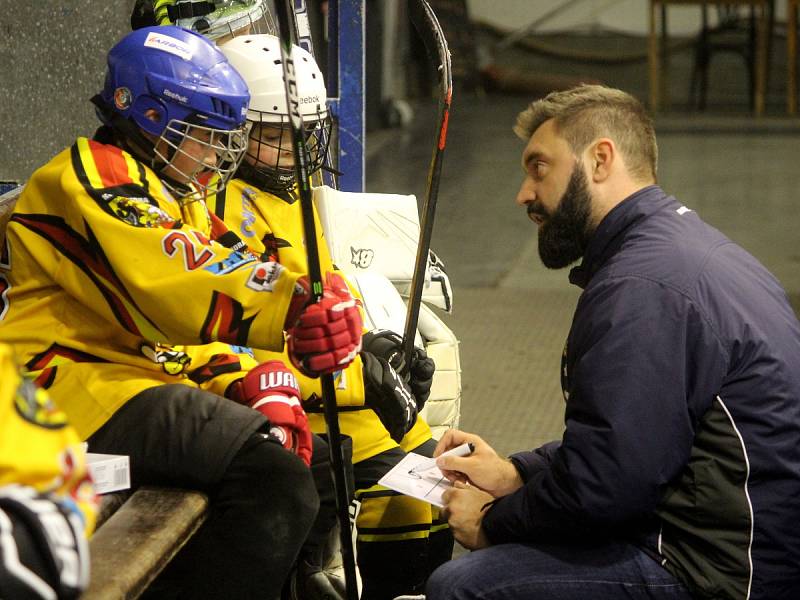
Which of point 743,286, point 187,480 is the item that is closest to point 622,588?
point 743,286

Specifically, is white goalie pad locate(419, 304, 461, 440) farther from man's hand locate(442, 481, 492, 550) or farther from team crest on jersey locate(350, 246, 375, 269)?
man's hand locate(442, 481, 492, 550)

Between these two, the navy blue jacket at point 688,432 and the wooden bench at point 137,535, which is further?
the navy blue jacket at point 688,432

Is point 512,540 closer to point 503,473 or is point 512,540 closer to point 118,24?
point 503,473

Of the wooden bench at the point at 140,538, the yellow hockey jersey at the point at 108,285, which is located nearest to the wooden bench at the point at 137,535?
the wooden bench at the point at 140,538

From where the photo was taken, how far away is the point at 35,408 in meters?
1.64

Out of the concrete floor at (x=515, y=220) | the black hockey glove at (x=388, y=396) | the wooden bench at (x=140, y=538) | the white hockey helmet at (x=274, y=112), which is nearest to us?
the wooden bench at (x=140, y=538)

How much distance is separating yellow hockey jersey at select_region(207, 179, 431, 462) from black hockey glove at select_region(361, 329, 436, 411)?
6.1 inches

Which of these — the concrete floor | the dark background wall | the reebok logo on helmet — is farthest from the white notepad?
the dark background wall

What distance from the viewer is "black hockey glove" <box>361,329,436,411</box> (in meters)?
3.33

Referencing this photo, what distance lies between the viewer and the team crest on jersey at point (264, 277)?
2.50 m

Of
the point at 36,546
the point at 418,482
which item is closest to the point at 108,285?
the point at 418,482

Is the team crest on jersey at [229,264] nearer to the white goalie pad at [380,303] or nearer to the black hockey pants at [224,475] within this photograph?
the black hockey pants at [224,475]

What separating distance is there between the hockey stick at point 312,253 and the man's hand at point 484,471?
23cm

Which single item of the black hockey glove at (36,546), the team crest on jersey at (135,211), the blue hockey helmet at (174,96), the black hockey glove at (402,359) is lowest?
the black hockey glove at (402,359)
